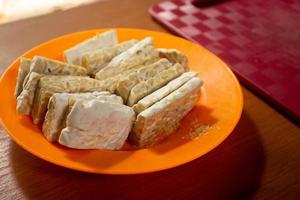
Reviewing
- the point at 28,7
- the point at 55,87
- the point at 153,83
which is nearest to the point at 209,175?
the point at 153,83

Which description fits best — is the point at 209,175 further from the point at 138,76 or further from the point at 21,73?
the point at 21,73

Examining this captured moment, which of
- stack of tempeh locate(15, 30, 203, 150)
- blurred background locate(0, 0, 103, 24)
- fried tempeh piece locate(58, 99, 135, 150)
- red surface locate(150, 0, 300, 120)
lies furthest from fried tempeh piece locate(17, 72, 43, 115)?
blurred background locate(0, 0, 103, 24)

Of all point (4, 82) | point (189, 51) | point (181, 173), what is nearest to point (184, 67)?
point (189, 51)

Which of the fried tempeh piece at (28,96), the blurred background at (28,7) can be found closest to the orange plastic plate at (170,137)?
the fried tempeh piece at (28,96)

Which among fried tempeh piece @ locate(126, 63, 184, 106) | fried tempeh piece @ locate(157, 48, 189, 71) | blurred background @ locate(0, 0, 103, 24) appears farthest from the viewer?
blurred background @ locate(0, 0, 103, 24)

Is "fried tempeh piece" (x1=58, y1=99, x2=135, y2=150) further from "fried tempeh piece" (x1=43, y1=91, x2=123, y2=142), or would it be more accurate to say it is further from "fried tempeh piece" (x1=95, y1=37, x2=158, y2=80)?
Result: "fried tempeh piece" (x1=95, y1=37, x2=158, y2=80)

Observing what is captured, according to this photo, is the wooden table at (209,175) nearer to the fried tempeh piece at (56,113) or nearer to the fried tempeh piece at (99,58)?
the fried tempeh piece at (56,113)

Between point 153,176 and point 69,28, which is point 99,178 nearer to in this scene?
point 153,176
